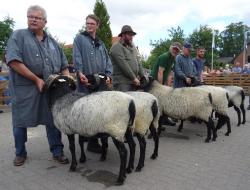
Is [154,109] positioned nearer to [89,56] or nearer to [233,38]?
[89,56]

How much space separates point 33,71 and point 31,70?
3 centimetres

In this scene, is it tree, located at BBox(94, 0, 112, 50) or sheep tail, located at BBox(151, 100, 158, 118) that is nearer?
sheep tail, located at BBox(151, 100, 158, 118)

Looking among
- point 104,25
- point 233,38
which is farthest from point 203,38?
point 233,38

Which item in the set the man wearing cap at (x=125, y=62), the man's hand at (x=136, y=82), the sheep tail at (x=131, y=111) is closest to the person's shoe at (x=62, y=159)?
the sheep tail at (x=131, y=111)

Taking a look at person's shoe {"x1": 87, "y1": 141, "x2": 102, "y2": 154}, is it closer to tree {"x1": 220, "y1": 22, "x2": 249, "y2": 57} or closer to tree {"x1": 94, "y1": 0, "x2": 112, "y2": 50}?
tree {"x1": 94, "y1": 0, "x2": 112, "y2": 50}

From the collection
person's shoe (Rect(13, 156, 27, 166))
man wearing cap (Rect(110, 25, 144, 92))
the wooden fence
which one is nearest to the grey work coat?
person's shoe (Rect(13, 156, 27, 166))

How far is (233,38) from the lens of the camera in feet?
313

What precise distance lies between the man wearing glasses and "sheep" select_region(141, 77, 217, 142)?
1.24 meters

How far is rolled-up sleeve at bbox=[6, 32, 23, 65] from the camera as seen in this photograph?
454 centimetres

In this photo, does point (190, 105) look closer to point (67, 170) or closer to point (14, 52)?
point (67, 170)

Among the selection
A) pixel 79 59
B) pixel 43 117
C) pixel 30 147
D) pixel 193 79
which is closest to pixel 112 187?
pixel 43 117

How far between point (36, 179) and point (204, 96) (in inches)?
143

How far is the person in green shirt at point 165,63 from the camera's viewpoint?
24.2 ft

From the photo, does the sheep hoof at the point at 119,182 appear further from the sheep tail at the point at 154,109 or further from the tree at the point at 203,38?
the tree at the point at 203,38
